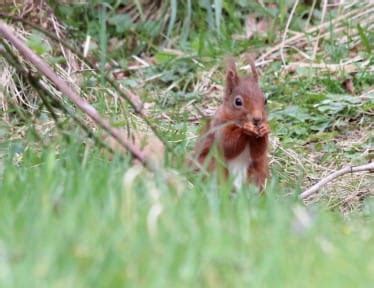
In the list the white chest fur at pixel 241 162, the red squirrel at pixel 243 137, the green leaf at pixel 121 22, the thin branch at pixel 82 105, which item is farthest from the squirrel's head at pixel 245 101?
the green leaf at pixel 121 22

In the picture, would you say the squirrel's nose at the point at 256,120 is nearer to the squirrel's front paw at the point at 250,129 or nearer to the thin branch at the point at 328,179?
the squirrel's front paw at the point at 250,129

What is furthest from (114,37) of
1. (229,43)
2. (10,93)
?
(10,93)

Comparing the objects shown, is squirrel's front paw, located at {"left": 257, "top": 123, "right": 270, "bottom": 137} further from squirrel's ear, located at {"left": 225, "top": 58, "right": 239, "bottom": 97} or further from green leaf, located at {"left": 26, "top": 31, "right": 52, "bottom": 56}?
green leaf, located at {"left": 26, "top": 31, "right": 52, "bottom": 56}

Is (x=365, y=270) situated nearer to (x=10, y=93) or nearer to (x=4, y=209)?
(x=4, y=209)

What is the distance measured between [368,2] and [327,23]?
31cm

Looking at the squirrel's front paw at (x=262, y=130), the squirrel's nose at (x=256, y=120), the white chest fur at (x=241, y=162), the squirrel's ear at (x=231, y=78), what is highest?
the squirrel's ear at (x=231, y=78)

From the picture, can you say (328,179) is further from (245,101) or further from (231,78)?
(231,78)

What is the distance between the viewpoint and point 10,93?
7.05 metres

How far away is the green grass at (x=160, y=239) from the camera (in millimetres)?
2662

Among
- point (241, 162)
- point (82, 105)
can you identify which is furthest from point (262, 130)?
point (82, 105)

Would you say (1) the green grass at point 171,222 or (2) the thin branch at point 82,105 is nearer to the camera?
(1) the green grass at point 171,222

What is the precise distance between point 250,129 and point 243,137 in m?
0.10

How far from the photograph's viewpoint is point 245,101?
5309 millimetres

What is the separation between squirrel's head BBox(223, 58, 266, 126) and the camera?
17.3 feet
